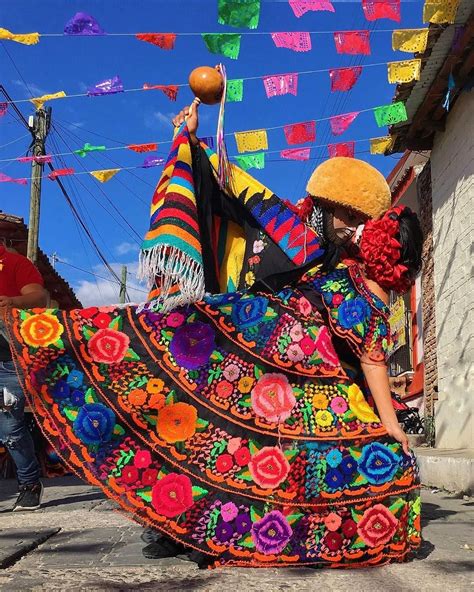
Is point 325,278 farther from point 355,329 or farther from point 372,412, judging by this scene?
point 372,412

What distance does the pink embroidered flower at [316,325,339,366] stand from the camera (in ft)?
7.86

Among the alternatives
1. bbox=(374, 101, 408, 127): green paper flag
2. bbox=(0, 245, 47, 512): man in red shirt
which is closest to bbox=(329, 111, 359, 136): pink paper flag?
bbox=(374, 101, 408, 127): green paper flag

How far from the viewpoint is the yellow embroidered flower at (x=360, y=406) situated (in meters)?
2.33

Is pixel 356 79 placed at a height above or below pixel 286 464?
above

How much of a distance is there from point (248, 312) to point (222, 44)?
4066mm

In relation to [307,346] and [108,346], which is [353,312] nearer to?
[307,346]

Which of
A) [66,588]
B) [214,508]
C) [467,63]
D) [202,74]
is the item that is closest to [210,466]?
[214,508]

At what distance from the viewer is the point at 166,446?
2.25 m

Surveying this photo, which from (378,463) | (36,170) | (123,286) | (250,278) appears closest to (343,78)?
(250,278)

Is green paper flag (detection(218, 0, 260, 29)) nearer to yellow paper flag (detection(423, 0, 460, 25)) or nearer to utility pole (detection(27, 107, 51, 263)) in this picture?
yellow paper flag (detection(423, 0, 460, 25))

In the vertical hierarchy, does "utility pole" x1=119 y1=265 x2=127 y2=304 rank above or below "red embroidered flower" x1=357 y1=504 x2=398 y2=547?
above

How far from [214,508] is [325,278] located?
1.02 meters

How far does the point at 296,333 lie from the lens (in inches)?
94.9

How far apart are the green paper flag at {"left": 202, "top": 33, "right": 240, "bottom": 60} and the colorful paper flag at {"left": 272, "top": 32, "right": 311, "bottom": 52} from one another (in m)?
0.39
